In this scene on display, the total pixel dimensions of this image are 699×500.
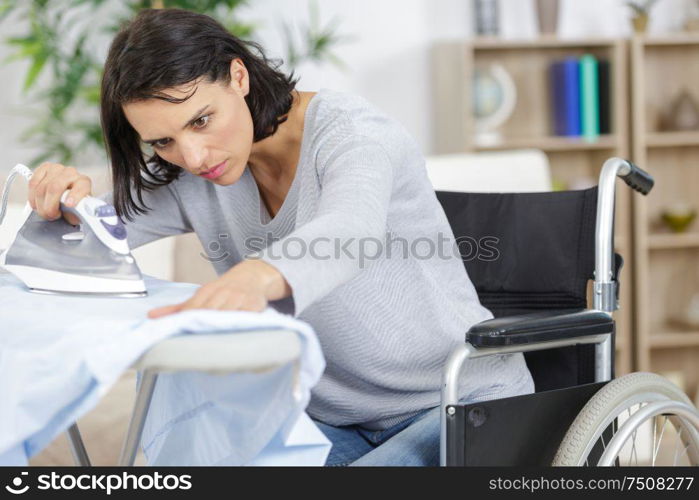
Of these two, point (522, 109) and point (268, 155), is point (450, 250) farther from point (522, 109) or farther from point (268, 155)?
point (522, 109)

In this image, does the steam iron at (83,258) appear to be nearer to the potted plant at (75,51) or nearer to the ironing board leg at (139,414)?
the ironing board leg at (139,414)

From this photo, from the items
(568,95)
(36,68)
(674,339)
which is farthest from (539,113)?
(36,68)

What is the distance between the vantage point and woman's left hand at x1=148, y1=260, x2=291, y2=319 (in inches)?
34.1

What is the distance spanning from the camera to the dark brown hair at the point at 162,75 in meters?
1.15

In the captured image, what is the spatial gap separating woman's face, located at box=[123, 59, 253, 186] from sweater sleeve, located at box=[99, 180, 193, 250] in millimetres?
195

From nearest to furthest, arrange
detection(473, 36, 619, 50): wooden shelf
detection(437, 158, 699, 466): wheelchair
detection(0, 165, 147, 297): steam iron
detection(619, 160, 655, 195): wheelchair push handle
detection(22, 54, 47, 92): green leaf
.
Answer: detection(0, 165, 147, 297): steam iron
detection(437, 158, 699, 466): wheelchair
detection(619, 160, 655, 195): wheelchair push handle
detection(22, 54, 47, 92): green leaf
detection(473, 36, 619, 50): wooden shelf

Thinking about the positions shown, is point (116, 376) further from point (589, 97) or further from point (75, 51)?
point (589, 97)

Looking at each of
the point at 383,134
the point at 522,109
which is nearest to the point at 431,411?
the point at 383,134

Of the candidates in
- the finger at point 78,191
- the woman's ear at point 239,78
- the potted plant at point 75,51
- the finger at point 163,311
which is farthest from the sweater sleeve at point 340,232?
the potted plant at point 75,51

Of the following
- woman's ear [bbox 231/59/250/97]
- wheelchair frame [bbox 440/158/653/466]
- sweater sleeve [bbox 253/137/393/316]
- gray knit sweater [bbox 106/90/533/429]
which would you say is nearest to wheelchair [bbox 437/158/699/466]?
wheelchair frame [bbox 440/158/653/466]

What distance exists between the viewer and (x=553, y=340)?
1271 mm

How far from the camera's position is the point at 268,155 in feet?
4.52

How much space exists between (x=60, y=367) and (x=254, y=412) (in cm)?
20

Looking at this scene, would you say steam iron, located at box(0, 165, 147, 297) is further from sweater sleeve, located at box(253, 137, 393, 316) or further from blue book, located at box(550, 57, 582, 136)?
blue book, located at box(550, 57, 582, 136)
